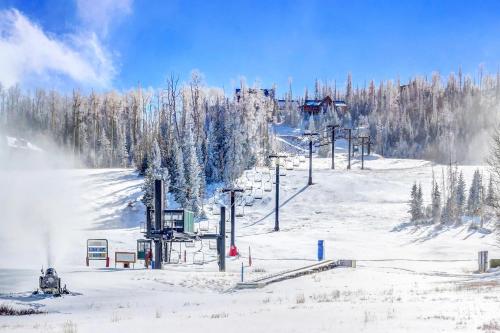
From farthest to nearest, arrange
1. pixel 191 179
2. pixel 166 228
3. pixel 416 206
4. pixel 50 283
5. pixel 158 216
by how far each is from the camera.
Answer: pixel 191 179
pixel 416 206
pixel 166 228
pixel 158 216
pixel 50 283

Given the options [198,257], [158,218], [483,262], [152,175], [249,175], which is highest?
[152,175]

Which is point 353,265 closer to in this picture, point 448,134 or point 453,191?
point 453,191

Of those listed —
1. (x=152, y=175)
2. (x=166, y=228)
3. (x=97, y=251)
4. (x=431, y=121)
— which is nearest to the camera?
(x=166, y=228)

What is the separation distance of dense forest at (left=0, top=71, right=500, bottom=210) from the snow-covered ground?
1048cm

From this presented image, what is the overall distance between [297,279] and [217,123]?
2214 inches

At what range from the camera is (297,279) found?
105 ft

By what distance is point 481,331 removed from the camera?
11492 millimetres

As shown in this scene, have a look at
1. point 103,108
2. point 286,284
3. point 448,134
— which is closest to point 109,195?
point 286,284

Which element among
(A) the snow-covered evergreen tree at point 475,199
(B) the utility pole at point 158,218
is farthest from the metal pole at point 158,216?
(A) the snow-covered evergreen tree at point 475,199

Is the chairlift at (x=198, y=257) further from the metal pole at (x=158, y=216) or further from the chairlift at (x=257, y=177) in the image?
the chairlift at (x=257, y=177)

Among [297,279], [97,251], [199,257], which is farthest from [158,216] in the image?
[199,257]

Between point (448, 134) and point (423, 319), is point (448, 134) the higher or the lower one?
the higher one

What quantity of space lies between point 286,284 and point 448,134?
5314 inches

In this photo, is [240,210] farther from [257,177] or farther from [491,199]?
[491,199]
